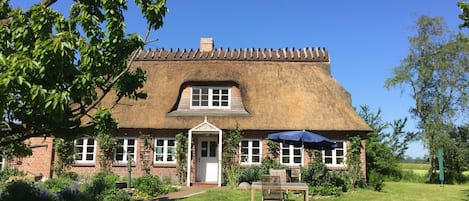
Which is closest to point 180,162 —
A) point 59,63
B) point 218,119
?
point 218,119

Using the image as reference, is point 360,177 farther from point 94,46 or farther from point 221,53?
point 94,46

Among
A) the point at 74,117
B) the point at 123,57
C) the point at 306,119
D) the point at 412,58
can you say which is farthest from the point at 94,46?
the point at 412,58

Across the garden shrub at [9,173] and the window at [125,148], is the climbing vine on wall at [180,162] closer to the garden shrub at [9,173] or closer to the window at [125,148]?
the window at [125,148]

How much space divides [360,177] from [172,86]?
10.2 m

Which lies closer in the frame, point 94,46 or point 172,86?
point 94,46

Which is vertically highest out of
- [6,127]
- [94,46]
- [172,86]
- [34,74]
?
[172,86]

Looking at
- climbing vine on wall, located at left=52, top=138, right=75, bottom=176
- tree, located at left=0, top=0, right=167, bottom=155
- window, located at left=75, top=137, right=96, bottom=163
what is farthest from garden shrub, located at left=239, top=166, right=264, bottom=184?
tree, located at left=0, top=0, right=167, bottom=155

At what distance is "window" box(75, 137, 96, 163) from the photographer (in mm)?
20125

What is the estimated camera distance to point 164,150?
20.1 meters

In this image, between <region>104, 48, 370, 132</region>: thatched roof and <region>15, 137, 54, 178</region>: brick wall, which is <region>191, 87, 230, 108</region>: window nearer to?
<region>104, 48, 370, 132</region>: thatched roof

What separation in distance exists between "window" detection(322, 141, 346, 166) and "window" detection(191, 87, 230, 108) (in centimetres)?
529

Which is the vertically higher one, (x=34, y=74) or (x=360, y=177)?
(x=34, y=74)

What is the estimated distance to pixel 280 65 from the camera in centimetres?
2325

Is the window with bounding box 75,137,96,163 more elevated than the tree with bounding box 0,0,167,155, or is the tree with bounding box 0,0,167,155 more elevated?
the tree with bounding box 0,0,167,155
